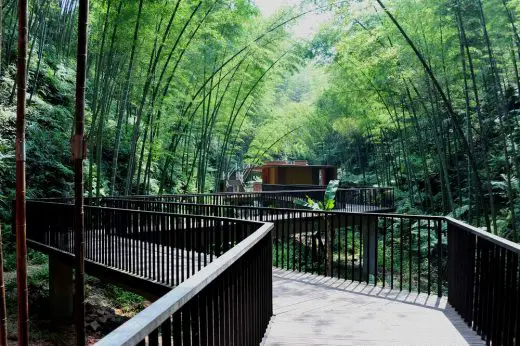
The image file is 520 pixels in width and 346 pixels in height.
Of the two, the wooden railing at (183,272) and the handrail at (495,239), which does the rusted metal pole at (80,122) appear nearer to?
the wooden railing at (183,272)

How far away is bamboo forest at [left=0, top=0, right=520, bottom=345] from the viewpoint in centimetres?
789

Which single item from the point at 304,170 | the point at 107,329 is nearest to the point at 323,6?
the point at 107,329

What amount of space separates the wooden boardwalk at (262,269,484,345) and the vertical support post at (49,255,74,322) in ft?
15.2

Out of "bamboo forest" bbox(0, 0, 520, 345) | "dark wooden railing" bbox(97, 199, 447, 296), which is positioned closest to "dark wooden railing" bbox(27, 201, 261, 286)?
"bamboo forest" bbox(0, 0, 520, 345)

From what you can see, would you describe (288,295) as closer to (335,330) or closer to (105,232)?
(335,330)

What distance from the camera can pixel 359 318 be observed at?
11.8 feet

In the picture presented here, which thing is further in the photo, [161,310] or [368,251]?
[368,251]

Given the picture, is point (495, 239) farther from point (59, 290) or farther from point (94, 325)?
point (59, 290)

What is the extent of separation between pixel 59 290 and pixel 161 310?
730cm

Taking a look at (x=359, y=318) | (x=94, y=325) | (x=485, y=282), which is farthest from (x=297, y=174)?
(x=485, y=282)

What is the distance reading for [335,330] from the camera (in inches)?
130

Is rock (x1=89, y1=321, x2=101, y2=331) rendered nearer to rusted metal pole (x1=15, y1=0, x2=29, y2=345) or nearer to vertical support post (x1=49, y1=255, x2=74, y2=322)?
vertical support post (x1=49, y1=255, x2=74, y2=322)

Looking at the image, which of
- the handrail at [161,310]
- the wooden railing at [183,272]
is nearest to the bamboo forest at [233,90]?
the wooden railing at [183,272]

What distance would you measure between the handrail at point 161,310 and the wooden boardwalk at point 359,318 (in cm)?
157
